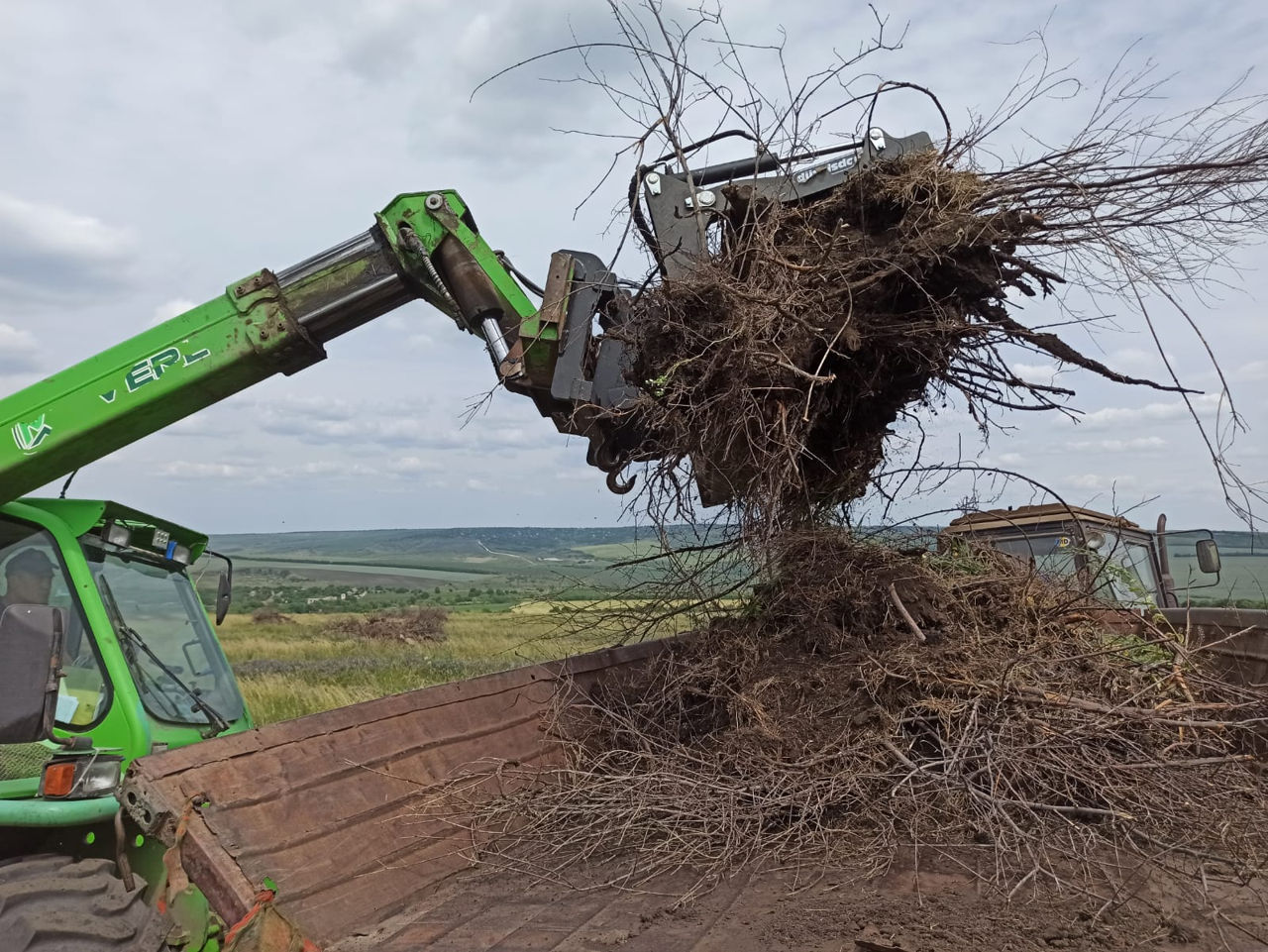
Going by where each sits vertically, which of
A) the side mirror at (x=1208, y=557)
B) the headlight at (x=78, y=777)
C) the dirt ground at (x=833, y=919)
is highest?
the side mirror at (x=1208, y=557)

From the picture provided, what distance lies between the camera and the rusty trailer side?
2.43 m

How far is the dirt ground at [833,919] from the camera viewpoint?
2.20m

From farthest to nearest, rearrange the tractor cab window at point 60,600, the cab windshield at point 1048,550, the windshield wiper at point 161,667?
1. the cab windshield at point 1048,550
2. the windshield wiper at point 161,667
3. the tractor cab window at point 60,600

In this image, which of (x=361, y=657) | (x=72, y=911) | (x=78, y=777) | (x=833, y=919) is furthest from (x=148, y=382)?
(x=361, y=657)

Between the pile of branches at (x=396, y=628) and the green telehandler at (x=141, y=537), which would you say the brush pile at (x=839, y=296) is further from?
the pile of branches at (x=396, y=628)

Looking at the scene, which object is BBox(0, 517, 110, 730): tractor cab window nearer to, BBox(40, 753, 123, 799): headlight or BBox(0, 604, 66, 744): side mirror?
BBox(40, 753, 123, 799): headlight

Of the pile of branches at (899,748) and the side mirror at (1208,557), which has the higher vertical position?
the side mirror at (1208,557)

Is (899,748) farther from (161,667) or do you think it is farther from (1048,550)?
(1048,550)

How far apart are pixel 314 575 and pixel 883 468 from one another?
263ft

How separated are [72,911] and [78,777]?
16.7 inches

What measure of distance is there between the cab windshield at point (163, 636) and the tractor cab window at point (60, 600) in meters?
0.14

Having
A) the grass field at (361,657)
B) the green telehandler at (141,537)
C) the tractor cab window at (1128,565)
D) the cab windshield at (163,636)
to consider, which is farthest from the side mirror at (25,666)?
the tractor cab window at (1128,565)

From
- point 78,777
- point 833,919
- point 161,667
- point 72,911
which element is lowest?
point 833,919

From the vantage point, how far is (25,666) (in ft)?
7.98
